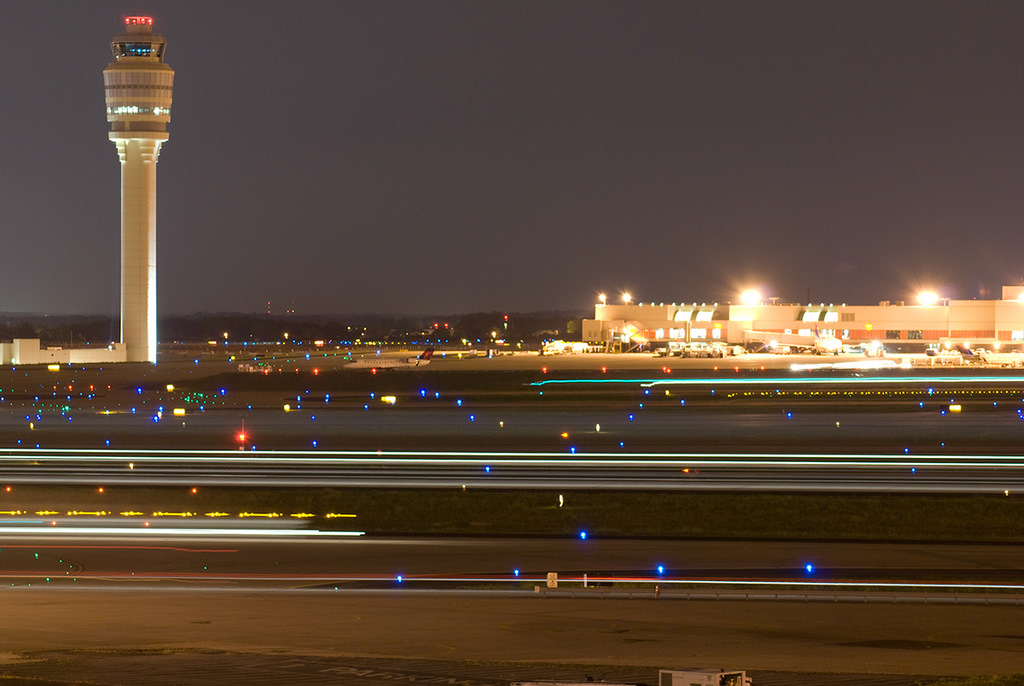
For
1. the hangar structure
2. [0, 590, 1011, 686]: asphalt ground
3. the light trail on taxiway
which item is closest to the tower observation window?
the hangar structure

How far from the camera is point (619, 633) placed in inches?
914

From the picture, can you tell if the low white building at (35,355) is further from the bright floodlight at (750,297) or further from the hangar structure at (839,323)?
the bright floodlight at (750,297)

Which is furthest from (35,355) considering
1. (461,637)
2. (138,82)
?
(461,637)

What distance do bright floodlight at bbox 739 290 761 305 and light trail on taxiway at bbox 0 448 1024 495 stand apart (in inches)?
4033

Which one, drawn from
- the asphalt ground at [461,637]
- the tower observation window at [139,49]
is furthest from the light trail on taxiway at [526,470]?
the tower observation window at [139,49]

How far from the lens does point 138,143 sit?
418 feet

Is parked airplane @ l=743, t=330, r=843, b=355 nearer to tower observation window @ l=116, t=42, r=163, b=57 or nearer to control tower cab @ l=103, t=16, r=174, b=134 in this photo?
control tower cab @ l=103, t=16, r=174, b=134

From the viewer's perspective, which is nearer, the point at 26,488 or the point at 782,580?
the point at 782,580

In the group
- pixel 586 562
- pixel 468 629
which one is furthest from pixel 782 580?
pixel 468 629

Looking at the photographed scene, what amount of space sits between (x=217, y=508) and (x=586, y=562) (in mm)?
13629

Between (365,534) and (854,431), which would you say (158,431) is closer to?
(365,534)

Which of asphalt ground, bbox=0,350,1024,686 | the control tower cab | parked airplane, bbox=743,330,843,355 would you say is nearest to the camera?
asphalt ground, bbox=0,350,1024,686

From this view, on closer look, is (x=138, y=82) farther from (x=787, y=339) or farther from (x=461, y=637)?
(x=461, y=637)

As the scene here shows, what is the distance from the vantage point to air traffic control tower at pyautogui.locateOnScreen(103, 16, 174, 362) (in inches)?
5000
